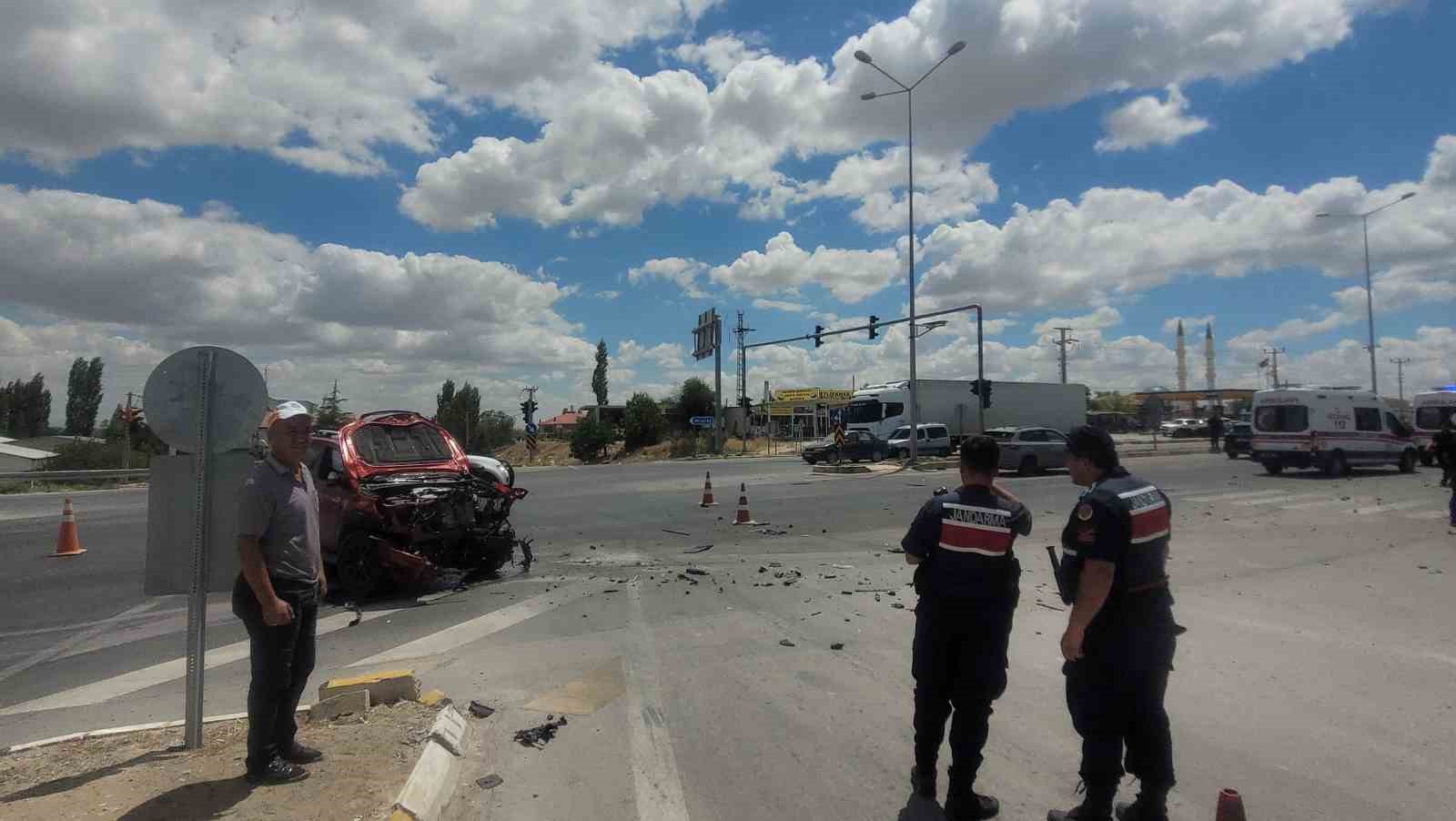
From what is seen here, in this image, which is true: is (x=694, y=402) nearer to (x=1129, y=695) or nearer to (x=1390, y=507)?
(x=1390, y=507)

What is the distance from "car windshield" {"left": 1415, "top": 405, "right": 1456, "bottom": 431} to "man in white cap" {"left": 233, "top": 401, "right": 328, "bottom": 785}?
3477 centimetres

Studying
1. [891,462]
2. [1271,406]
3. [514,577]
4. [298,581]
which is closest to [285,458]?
[298,581]

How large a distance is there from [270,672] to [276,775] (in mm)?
463

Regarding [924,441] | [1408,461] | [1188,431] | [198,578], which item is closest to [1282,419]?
[1408,461]

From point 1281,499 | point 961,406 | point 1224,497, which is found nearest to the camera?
point 1281,499

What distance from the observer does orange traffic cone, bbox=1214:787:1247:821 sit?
3.07 meters

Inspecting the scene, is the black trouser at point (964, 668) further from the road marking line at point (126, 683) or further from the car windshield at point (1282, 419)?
the car windshield at point (1282, 419)

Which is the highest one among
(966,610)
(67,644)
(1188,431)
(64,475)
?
(1188,431)

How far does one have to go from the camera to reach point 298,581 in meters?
3.78

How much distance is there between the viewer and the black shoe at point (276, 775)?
365 centimetres

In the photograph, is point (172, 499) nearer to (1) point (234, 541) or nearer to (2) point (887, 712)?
(1) point (234, 541)

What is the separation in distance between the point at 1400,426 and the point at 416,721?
27.3 m

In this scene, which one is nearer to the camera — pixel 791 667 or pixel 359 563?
pixel 791 667

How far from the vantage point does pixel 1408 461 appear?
74.6 feet
